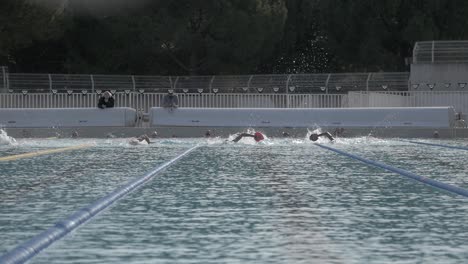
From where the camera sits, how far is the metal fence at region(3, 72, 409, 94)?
3384 centimetres

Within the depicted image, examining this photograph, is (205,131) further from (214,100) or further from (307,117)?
(214,100)

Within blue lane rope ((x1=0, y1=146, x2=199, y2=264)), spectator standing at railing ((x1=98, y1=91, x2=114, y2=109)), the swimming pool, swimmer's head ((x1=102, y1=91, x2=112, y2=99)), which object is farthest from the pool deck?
blue lane rope ((x1=0, y1=146, x2=199, y2=264))

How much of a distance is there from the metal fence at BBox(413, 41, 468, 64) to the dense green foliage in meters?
9.72

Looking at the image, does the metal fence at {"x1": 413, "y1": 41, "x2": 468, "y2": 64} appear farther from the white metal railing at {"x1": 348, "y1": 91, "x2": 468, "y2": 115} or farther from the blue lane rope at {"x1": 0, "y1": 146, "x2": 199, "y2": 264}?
the blue lane rope at {"x1": 0, "y1": 146, "x2": 199, "y2": 264}

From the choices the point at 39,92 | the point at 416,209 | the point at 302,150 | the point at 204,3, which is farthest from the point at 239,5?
the point at 416,209

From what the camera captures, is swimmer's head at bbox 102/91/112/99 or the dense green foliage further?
the dense green foliage

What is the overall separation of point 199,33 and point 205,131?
53.2 feet

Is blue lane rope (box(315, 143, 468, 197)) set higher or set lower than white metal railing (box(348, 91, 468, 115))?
lower

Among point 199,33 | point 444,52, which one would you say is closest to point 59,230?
point 444,52

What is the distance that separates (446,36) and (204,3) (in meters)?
11.7

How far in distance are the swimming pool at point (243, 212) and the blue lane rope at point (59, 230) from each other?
75 millimetres

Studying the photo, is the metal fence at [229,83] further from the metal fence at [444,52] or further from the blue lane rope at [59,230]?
the blue lane rope at [59,230]

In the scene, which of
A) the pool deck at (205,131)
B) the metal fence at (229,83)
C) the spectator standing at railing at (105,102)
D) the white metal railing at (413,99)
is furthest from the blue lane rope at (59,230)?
the metal fence at (229,83)

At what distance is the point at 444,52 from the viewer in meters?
36.0
